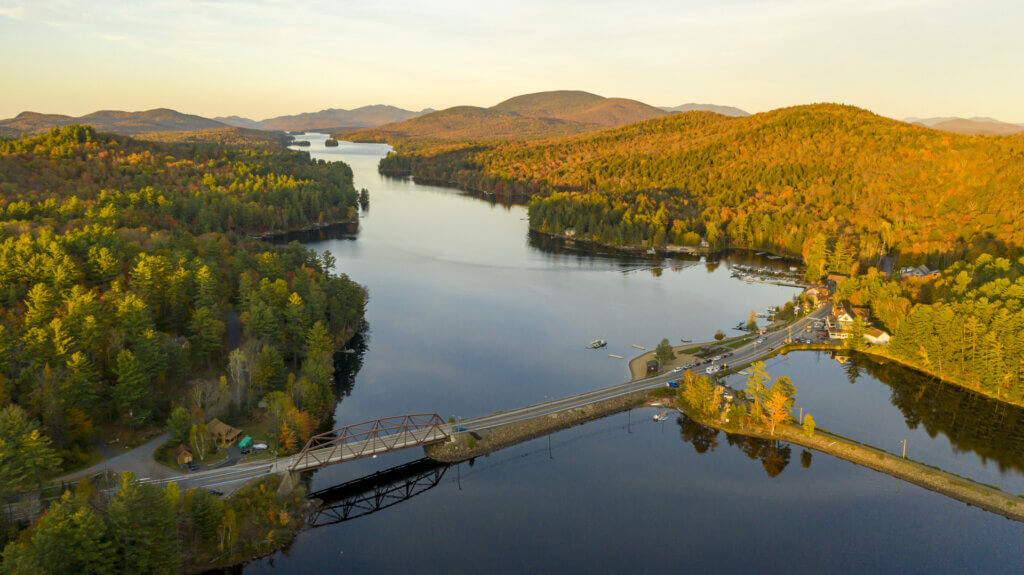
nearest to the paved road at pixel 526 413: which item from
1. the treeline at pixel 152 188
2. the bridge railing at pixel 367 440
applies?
the bridge railing at pixel 367 440

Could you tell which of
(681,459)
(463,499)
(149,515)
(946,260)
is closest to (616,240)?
(946,260)

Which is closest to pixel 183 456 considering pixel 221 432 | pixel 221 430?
pixel 221 432

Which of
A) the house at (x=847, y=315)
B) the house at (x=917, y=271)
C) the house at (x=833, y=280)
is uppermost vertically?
the house at (x=917, y=271)

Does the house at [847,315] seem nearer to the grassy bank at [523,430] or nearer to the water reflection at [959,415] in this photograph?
the water reflection at [959,415]

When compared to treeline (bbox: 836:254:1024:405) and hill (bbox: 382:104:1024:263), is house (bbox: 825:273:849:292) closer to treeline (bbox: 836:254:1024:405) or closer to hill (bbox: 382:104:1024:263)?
hill (bbox: 382:104:1024:263)

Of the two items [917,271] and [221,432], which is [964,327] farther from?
[221,432]

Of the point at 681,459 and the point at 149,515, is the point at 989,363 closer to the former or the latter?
the point at 681,459

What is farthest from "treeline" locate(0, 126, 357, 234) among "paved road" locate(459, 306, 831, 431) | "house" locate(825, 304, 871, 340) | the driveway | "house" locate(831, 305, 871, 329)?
"house" locate(831, 305, 871, 329)
